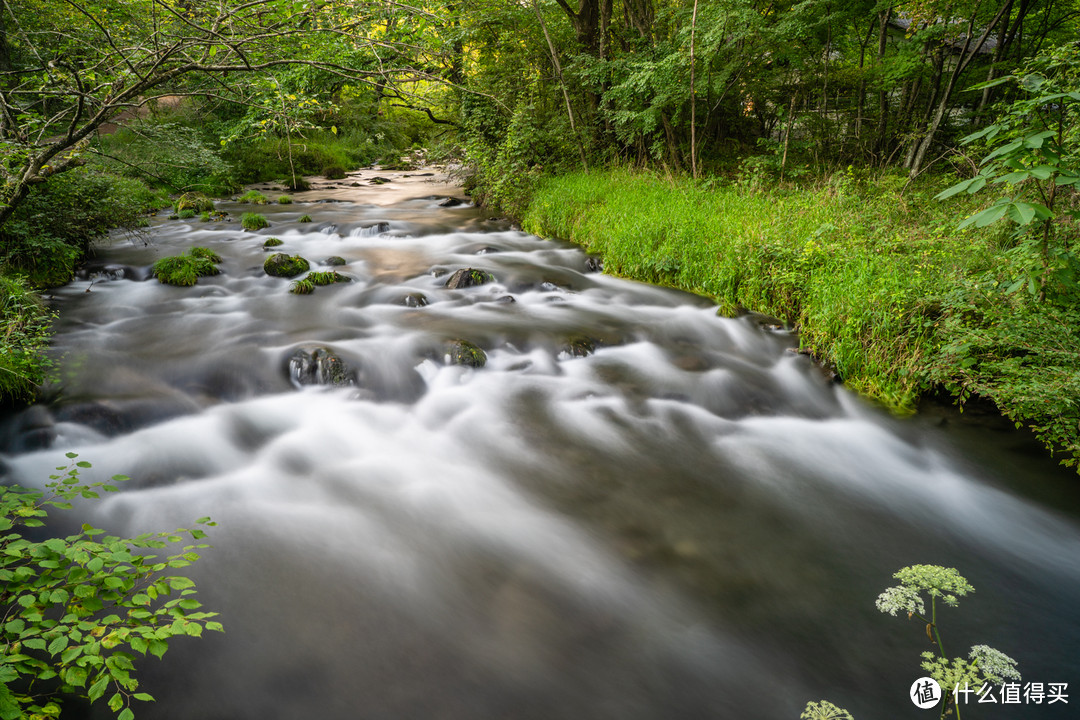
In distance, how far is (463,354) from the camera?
5195mm

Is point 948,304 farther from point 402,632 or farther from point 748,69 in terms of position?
point 748,69

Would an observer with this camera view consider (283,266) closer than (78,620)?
No

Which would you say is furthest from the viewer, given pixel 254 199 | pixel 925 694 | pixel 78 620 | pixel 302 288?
pixel 254 199

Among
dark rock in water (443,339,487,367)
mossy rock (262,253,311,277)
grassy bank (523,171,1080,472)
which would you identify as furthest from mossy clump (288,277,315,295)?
grassy bank (523,171,1080,472)

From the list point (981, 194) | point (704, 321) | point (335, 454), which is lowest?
point (335, 454)

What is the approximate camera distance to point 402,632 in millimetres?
2676

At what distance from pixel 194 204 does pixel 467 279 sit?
319 inches

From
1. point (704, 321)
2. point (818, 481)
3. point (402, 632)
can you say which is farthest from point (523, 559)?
point (704, 321)

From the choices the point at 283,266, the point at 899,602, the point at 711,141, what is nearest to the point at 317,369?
the point at 283,266

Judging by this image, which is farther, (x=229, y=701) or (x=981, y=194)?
(x=981, y=194)

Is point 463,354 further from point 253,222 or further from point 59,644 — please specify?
point 253,222

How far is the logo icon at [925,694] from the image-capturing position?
89.5 inches

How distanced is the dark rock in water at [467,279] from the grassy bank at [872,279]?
1.91m

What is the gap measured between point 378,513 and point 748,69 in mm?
9805
